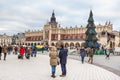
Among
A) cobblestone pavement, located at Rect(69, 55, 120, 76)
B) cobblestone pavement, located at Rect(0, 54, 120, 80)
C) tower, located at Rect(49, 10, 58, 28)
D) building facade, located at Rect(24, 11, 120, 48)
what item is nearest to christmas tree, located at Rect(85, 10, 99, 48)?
cobblestone pavement, located at Rect(69, 55, 120, 76)

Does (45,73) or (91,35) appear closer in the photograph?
(45,73)

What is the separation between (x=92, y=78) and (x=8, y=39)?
588ft

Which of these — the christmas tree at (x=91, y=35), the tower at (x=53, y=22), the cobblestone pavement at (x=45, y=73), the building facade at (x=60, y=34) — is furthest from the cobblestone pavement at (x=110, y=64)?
the tower at (x=53, y=22)

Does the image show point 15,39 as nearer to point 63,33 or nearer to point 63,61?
point 63,33

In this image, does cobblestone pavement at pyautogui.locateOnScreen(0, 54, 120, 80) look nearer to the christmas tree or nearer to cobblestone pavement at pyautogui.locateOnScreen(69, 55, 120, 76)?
cobblestone pavement at pyautogui.locateOnScreen(69, 55, 120, 76)

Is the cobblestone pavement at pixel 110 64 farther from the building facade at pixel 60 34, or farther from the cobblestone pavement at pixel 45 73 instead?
the building facade at pixel 60 34

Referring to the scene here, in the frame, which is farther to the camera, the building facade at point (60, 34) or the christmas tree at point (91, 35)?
the building facade at point (60, 34)

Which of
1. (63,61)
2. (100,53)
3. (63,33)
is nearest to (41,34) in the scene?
(63,33)

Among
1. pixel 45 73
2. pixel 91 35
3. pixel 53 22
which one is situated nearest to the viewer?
pixel 45 73

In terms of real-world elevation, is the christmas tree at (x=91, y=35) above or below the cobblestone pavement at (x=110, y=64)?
above

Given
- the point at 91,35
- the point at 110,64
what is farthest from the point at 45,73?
the point at 91,35

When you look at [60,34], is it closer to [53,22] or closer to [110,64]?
[53,22]

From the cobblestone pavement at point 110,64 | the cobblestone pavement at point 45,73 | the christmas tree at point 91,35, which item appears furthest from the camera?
the christmas tree at point 91,35

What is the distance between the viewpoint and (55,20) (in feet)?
382
